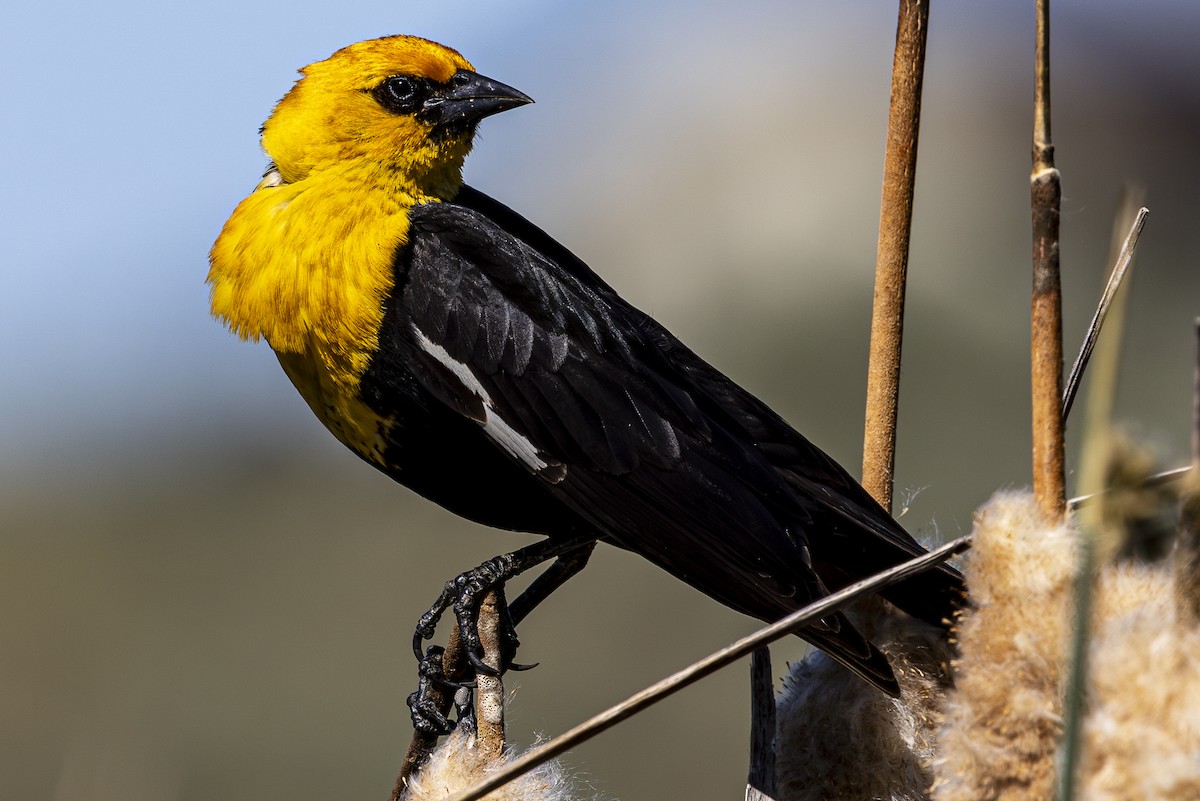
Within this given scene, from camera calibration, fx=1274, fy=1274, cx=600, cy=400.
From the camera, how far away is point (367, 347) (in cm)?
253

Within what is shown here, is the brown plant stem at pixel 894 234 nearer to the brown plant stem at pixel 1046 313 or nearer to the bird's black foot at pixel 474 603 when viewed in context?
the brown plant stem at pixel 1046 313

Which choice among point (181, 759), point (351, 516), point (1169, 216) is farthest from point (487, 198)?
point (1169, 216)

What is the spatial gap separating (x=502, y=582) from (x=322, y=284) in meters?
0.68

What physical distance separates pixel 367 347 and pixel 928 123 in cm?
1211

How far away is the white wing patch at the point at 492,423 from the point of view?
2510mm

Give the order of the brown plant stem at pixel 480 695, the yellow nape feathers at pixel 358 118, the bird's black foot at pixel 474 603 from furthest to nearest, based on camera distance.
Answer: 1. the yellow nape feathers at pixel 358 118
2. the bird's black foot at pixel 474 603
3. the brown plant stem at pixel 480 695

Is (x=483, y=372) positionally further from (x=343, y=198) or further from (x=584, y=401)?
(x=343, y=198)

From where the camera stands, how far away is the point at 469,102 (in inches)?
110

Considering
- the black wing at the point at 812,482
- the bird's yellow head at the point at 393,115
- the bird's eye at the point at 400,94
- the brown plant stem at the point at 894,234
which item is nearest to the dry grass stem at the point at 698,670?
the brown plant stem at the point at 894,234

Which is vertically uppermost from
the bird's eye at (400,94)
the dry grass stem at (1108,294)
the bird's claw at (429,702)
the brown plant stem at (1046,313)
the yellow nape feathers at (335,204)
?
the bird's eye at (400,94)

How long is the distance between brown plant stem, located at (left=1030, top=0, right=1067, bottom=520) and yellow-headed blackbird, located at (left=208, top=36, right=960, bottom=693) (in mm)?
1069

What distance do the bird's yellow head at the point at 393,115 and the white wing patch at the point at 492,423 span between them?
1.33 ft

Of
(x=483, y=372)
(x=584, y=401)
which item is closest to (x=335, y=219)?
(x=483, y=372)

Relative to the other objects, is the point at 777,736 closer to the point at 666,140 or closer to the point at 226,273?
the point at 226,273
